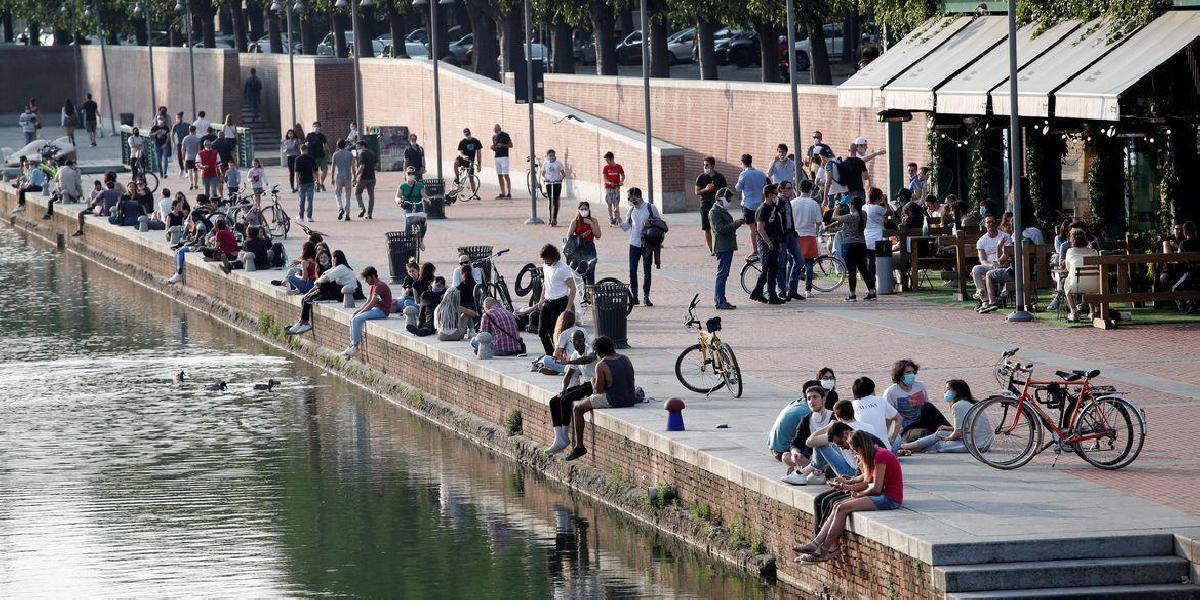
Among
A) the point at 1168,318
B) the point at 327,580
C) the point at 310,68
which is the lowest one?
the point at 327,580

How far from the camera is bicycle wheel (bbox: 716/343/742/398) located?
1848 cm

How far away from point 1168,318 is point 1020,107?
5012 mm

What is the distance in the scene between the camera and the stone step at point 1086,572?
12.5 metres

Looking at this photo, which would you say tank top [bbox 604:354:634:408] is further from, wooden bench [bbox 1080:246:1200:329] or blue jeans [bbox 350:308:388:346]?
blue jeans [bbox 350:308:388:346]

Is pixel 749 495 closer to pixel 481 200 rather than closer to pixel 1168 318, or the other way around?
pixel 1168 318

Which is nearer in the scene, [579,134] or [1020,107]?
[1020,107]

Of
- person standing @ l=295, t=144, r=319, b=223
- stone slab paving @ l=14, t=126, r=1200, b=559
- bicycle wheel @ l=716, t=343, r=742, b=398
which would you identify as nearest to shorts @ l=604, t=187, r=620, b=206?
stone slab paving @ l=14, t=126, r=1200, b=559

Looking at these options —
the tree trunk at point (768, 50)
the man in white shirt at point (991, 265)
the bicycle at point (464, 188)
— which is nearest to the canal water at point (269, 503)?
the man in white shirt at point (991, 265)

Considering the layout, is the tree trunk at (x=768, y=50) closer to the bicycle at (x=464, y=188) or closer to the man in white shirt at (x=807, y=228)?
the bicycle at (x=464, y=188)

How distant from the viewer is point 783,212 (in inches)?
997

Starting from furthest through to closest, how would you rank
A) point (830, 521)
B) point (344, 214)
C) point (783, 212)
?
point (344, 214), point (783, 212), point (830, 521)

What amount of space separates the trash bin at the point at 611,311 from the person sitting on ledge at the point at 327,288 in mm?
6551

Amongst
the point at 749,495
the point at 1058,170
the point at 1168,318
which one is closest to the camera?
the point at 749,495

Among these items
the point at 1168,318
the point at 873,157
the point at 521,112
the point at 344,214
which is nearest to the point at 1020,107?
the point at 1168,318
